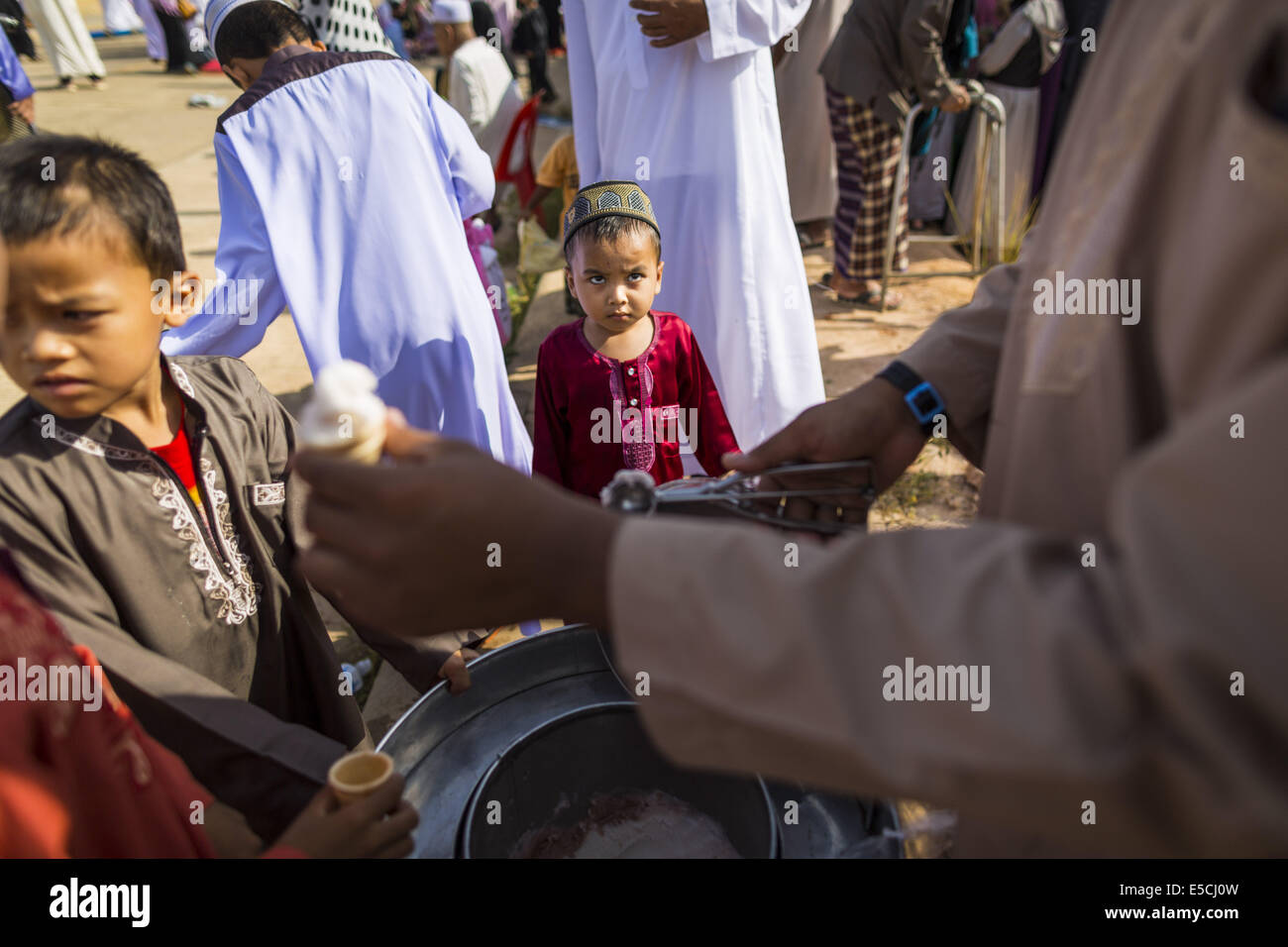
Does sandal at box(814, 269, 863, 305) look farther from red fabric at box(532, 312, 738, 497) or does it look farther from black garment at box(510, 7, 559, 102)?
black garment at box(510, 7, 559, 102)

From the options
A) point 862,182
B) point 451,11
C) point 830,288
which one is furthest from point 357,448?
point 451,11

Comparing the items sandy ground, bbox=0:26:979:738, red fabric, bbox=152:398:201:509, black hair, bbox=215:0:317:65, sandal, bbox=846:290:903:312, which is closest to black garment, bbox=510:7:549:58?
sandy ground, bbox=0:26:979:738

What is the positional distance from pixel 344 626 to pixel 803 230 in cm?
492

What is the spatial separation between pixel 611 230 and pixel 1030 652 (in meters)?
1.96

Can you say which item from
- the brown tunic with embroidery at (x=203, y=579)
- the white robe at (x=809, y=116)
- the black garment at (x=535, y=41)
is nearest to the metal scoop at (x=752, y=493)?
the brown tunic with embroidery at (x=203, y=579)

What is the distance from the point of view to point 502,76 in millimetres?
5758

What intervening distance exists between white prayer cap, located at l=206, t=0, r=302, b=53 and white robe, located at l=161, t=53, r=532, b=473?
40 centimetres

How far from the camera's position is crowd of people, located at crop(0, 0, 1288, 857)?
1.91ft

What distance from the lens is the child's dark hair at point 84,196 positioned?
4.08ft

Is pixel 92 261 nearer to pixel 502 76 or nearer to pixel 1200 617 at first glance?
pixel 1200 617

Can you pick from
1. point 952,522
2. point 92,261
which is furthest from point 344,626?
point 952,522

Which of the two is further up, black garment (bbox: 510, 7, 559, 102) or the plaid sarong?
black garment (bbox: 510, 7, 559, 102)

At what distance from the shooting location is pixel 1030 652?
61 centimetres

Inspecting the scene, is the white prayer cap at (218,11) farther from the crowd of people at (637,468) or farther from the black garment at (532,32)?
the black garment at (532,32)
